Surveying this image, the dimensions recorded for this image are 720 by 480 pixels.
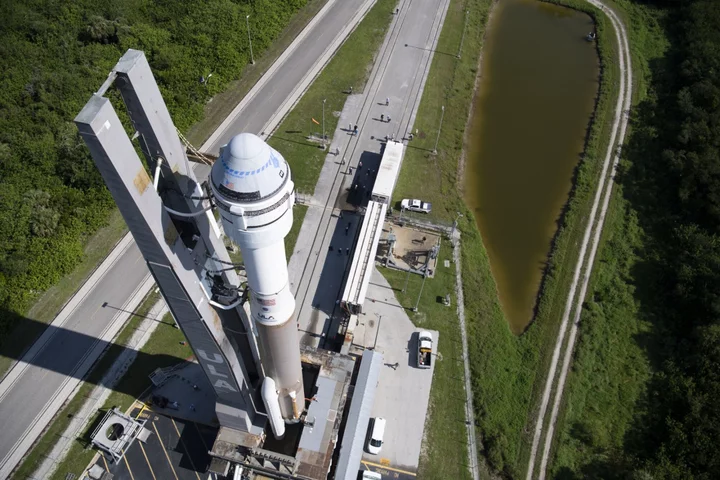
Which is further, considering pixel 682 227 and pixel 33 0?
pixel 33 0

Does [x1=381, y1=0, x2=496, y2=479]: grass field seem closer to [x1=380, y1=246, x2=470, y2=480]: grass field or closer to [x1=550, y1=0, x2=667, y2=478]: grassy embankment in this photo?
[x1=380, y1=246, x2=470, y2=480]: grass field

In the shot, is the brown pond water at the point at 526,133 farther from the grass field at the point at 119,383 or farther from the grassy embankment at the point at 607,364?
the grass field at the point at 119,383

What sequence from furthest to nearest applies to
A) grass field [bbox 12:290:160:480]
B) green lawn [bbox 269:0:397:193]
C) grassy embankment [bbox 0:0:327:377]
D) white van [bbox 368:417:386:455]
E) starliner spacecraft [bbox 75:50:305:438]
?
green lawn [bbox 269:0:397:193] < grassy embankment [bbox 0:0:327:377] < white van [bbox 368:417:386:455] < grass field [bbox 12:290:160:480] < starliner spacecraft [bbox 75:50:305:438]

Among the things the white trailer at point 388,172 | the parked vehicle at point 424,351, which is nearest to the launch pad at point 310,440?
the parked vehicle at point 424,351

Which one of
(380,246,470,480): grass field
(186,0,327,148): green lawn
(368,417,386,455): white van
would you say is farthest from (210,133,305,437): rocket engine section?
(186,0,327,148): green lawn

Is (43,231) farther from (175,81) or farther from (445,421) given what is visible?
(445,421)

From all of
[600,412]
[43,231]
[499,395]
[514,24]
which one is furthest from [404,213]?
A: [514,24]

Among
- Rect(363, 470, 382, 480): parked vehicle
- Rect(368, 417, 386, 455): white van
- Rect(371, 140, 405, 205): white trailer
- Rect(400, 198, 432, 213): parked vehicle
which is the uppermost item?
Rect(371, 140, 405, 205): white trailer

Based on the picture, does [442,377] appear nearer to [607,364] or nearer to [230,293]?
[607,364]
